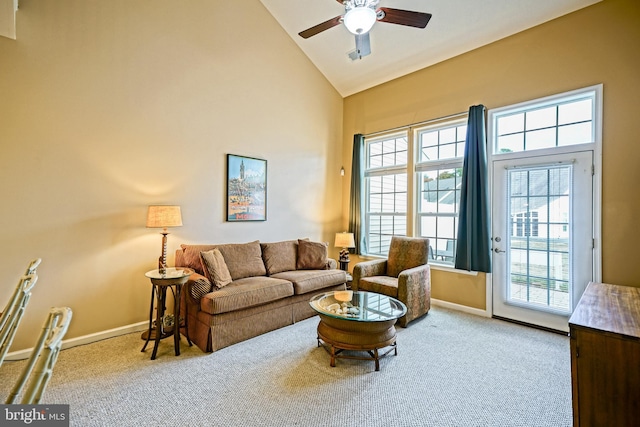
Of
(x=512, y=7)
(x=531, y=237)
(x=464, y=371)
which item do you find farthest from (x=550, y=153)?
(x=464, y=371)

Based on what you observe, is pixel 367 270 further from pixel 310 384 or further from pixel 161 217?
pixel 161 217

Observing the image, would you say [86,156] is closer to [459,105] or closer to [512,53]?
[459,105]

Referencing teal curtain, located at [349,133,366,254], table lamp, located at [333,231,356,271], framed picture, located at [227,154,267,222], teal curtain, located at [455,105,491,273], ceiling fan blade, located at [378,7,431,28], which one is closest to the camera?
ceiling fan blade, located at [378,7,431,28]

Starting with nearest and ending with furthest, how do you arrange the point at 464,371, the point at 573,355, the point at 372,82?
the point at 573,355, the point at 464,371, the point at 372,82

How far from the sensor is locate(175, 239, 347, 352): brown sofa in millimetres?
2912

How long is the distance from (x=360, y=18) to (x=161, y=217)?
8.62 feet

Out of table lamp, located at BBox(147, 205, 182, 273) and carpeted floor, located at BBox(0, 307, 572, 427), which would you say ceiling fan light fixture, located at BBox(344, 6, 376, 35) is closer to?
table lamp, located at BBox(147, 205, 182, 273)

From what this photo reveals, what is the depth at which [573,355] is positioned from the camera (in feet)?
5.21

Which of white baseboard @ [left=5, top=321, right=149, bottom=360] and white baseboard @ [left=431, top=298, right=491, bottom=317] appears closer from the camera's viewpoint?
white baseboard @ [left=5, top=321, right=149, bottom=360]

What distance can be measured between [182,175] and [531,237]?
14.2 ft

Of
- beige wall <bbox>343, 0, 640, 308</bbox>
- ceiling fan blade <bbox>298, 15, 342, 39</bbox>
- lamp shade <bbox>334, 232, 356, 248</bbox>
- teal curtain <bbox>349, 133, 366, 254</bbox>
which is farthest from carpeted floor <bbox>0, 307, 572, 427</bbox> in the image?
ceiling fan blade <bbox>298, 15, 342, 39</bbox>

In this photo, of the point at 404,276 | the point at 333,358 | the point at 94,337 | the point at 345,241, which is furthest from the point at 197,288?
the point at 345,241

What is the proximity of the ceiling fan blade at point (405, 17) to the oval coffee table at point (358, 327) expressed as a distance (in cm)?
256

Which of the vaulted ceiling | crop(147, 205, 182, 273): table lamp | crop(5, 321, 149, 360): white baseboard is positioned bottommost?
crop(5, 321, 149, 360): white baseboard
